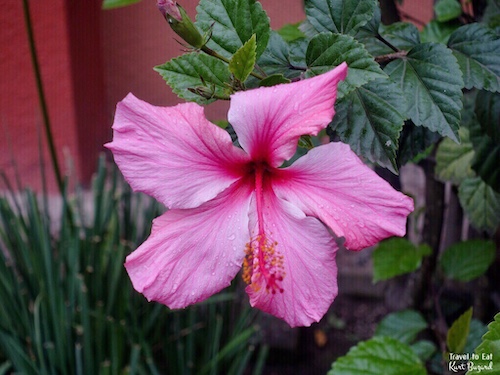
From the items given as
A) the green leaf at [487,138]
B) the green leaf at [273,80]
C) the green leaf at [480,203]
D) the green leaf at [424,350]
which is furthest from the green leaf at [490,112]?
the green leaf at [424,350]

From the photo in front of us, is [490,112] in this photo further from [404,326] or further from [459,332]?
[404,326]

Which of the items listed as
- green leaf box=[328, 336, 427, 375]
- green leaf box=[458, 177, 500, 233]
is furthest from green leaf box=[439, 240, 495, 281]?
green leaf box=[328, 336, 427, 375]

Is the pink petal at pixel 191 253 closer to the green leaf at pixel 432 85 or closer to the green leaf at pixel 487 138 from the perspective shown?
the green leaf at pixel 432 85

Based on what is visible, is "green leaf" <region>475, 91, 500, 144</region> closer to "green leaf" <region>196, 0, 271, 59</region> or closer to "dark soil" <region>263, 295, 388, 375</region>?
"green leaf" <region>196, 0, 271, 59</region>

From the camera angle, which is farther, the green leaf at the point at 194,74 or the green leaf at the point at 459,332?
the green leaf at the point at 459,332

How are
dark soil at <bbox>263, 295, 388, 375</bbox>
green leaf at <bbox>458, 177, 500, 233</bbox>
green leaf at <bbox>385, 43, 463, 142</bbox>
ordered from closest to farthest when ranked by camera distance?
green leaf at <bbox>385, 43, 463, 142</bbox>
green leaf at <bbox>458, 177, 500, 233</bbox>
dark soil at <bbox>263, 295, 388, 375</bbox>
